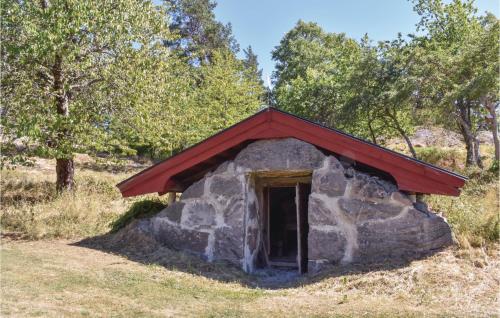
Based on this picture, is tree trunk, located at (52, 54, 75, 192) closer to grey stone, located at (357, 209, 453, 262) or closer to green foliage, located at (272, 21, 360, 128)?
grey stone, located at (357, 209, 453, 262)

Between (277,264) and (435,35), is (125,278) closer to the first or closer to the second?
(277,264)

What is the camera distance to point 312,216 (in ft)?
25.8

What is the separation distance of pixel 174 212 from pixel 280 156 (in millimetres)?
2537

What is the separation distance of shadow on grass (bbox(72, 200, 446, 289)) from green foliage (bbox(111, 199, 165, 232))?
102mm

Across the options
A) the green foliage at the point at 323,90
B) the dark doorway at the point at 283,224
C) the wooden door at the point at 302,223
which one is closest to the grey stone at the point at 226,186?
the wooden door at the point at 302,223

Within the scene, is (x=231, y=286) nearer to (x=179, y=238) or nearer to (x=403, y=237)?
(x=179, y=238)

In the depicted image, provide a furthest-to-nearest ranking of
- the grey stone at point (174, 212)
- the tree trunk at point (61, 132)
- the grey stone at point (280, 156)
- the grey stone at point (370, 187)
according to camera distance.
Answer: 1. the tree trunk at point (61, 132)
2. the grey stone at point (174, 212)
3. the grey stone at point (280, 156)
4. the grey stone at point (370, 187)

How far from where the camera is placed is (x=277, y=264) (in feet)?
31.0

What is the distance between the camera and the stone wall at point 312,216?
24.1 feet

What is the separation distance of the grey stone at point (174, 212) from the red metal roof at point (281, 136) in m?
0.37

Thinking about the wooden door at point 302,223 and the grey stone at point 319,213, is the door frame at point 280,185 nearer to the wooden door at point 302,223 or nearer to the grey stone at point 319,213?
the wooden door at point 302,223

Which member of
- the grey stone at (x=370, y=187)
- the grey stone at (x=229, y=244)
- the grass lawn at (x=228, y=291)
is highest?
the grey stone at (x=370, y=187)

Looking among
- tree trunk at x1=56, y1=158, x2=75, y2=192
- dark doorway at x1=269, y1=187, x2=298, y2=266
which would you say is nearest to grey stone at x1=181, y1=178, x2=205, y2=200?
dark doorway at x1=269, y1=187, x2=298, y2=266

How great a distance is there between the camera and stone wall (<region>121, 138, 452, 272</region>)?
24.1 feet
